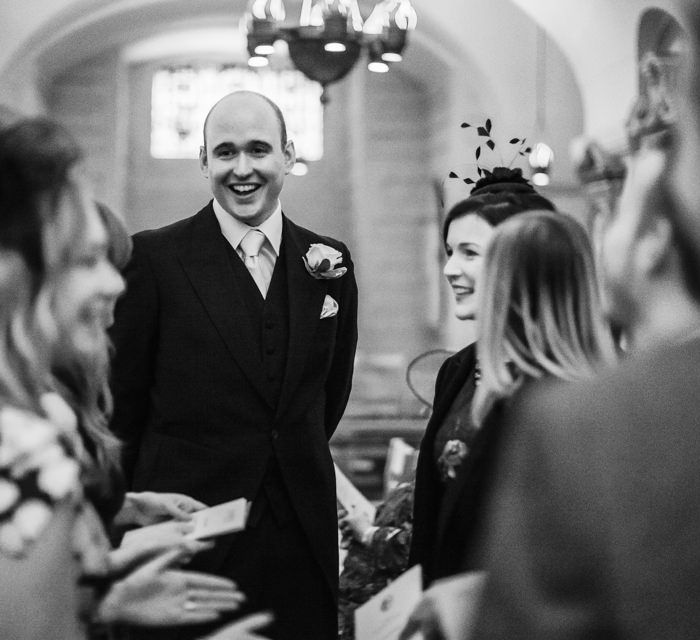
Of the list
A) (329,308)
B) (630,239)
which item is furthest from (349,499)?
Answer: (630,239)

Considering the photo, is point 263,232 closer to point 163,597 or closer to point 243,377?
point 243,377

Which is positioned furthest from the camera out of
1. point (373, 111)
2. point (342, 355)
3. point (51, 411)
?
point (373, 111)

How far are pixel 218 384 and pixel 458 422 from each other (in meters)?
0.81

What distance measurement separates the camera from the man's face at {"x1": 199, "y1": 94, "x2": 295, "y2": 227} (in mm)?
3465

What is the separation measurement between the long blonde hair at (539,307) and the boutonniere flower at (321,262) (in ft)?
3.79

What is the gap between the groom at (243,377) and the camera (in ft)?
10.8

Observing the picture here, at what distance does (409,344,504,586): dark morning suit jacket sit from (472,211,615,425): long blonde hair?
0.16m

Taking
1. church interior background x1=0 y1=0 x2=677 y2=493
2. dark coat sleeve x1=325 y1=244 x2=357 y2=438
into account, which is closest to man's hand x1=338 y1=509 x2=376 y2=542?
→ dark coat sleeve x1=325 y1=244 x2=357 y2=438

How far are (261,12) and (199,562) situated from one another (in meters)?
4.90

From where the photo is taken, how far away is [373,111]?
14.9m

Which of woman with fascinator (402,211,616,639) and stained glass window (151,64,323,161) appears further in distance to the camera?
stained glass window (151,64,323,161)

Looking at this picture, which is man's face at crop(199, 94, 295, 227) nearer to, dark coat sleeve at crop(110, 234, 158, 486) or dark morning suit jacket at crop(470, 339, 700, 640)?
dark coat sleeve at crop(110, 234, 158, 486)

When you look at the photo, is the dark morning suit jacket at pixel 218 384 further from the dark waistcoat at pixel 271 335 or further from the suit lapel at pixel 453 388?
the suit lapel at pixel 453 388

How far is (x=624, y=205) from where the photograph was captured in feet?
3.98
